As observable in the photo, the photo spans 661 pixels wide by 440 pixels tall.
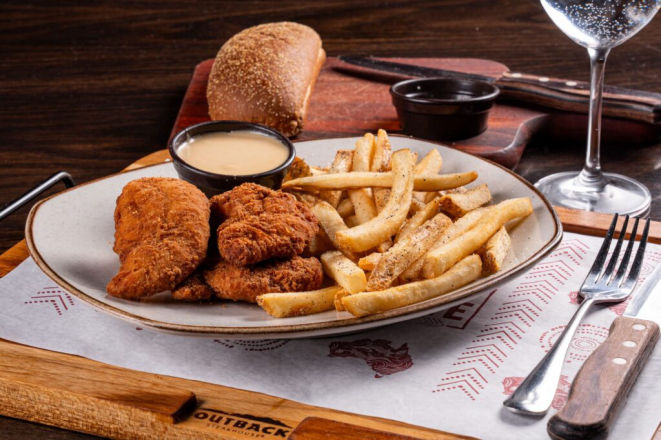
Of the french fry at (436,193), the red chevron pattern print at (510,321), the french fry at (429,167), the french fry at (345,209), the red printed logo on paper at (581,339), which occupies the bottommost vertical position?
the red chevron pattern print at (510,321)

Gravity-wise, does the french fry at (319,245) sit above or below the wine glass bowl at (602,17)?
below

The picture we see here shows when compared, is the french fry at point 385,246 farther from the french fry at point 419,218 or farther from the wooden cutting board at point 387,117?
the wooden cutting board at point 387,117

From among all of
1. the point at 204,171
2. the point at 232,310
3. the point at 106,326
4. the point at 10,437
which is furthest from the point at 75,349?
the point at 204,171

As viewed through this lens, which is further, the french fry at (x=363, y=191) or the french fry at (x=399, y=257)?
the french fry at (x=363, y=191)

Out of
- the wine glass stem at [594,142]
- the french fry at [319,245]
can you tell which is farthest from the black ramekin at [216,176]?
the wine glass stem at [594,142]

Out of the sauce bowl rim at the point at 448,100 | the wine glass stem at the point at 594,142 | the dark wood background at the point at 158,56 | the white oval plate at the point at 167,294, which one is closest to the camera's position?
the white oval plate at the point at 167,294

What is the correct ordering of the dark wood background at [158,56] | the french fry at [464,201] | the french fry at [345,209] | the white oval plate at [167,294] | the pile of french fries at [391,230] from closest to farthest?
1. the white oval plate at [167,294]
2. the pile of french fries at [391,230]
3. the french fry at [464,201]
4. the french fry at [345,209]
5. the dark wood background at [158,56]

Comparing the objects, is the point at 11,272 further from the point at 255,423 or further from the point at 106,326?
the point at 255,423

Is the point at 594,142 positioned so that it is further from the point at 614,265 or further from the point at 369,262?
the point at 369,262
